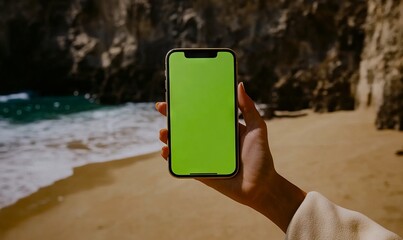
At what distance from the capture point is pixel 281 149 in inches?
207

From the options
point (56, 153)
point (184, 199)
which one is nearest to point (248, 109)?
point (184, 199)

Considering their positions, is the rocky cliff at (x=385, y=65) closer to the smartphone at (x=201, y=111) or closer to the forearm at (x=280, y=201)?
the smartphone at (x=201, y=111)

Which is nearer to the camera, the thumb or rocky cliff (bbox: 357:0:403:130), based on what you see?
the thumb

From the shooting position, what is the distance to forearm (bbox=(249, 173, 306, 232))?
4.07ft

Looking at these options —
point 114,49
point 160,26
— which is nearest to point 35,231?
point 160,26

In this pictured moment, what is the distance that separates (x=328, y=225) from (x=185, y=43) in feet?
55.7

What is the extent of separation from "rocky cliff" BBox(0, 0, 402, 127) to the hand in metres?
5.03

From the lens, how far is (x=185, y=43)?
57.6 feet

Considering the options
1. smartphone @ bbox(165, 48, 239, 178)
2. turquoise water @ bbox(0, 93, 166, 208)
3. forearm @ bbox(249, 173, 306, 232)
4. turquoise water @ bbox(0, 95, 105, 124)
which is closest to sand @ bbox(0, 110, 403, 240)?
turquoise water @ bbox(0, 93, 166, 208)

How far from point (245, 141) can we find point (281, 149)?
3.89m

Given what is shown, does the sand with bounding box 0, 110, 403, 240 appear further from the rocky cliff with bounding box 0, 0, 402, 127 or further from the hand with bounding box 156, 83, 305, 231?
the rocky cliff with bounding box 0, 0, 402, 127

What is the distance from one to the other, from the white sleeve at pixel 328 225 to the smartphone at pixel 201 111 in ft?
1.67

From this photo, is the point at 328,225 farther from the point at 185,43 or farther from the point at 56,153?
the point at 185,43

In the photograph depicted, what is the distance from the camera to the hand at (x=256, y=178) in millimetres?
1292
